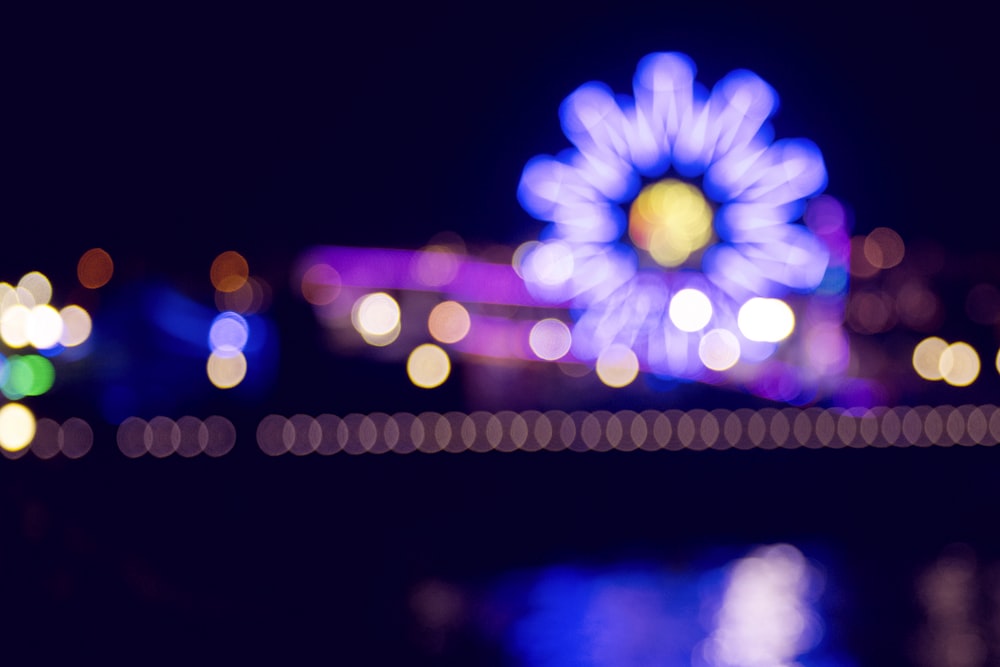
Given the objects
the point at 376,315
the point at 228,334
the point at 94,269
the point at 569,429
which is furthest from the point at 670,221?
the point at 94,269

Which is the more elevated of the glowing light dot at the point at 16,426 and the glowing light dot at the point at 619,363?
the glowing light dot at the point at 619,363

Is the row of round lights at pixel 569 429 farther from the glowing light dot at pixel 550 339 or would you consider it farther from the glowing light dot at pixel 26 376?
the glowing light dot at pixel 26 376

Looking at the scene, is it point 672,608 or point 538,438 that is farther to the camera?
point 538,438

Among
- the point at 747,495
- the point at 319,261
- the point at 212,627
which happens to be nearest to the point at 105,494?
the point at 212,627

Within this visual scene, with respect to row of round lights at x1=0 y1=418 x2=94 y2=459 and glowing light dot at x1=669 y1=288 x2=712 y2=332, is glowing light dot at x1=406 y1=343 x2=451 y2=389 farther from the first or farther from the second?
row of round lights at x1=0 y1=418 x2=94 y2=459

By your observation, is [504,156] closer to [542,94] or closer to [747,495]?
[542,94]

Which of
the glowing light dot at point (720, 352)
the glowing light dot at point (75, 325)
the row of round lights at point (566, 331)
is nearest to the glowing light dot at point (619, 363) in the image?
the row of round lights at point (566, 331)
